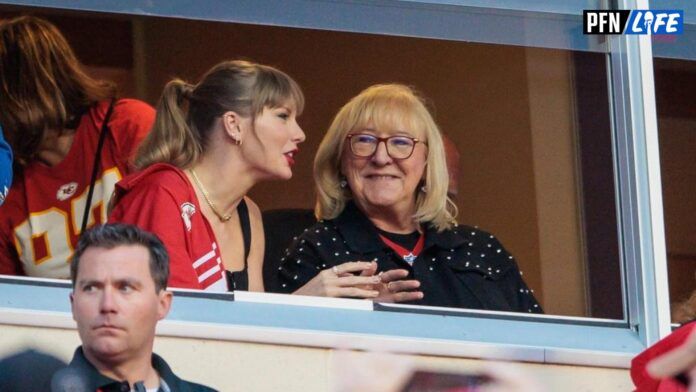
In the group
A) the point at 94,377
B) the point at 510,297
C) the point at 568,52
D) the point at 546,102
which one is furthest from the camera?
the point at 546,102

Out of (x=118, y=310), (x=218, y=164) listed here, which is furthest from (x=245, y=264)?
(x=118, y=310)

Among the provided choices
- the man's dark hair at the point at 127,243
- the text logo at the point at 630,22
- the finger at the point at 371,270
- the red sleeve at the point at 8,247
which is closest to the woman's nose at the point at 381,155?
the finger at the point at 371,270

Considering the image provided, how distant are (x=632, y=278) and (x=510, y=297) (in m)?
0.39

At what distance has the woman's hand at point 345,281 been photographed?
533 cm

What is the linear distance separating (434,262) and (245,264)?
1.77ft

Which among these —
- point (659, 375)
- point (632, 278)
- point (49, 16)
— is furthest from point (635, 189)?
point (659, 375)

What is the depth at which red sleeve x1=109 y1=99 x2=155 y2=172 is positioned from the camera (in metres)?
5.60

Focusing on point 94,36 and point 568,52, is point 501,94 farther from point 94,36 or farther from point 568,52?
point 94,36

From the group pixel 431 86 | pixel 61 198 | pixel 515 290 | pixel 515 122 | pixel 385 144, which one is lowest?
pixel 515 290

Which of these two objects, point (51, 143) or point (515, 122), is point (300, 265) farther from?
point (515, 122)

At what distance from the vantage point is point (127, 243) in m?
4.48

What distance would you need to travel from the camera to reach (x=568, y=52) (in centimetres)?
606

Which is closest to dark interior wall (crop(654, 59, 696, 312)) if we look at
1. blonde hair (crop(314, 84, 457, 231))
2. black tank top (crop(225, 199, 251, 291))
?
blonde hair (crop(314, 84, 457, 231))

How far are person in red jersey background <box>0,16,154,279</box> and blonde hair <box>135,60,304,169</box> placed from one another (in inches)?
5.9
